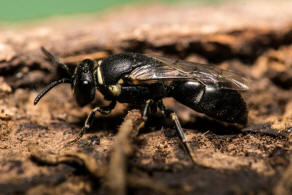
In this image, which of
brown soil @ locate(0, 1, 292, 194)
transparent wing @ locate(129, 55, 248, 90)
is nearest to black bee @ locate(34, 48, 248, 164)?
transparent wing @ locate(129, 55, 248, 90)

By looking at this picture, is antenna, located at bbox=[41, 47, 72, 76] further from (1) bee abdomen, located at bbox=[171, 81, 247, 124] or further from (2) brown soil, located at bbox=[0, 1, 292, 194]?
(1) bee abdomen, located at bbox=[171, 81, 247, 124]

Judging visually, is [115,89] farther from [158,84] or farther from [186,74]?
[186,74]

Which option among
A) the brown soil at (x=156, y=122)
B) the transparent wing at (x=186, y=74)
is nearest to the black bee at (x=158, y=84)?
the transparent wing at (x=186, y=74)

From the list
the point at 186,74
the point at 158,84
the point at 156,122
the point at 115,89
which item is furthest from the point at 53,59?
the point at 186,74

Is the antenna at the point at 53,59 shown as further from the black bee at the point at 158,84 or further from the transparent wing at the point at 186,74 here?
the transparent wing at the point at 186,74

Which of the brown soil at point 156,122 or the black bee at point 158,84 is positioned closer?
the brown soil at point 156,122

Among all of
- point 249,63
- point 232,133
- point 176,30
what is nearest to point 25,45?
point 176,30
